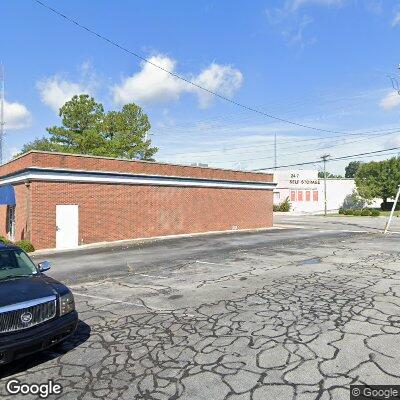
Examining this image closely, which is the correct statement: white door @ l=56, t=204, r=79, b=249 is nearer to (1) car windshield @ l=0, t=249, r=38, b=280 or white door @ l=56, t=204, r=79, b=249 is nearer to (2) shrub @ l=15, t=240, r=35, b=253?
(2) shrub @ l=15, t=240, r=35, b=253

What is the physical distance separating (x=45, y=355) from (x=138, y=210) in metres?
18.3

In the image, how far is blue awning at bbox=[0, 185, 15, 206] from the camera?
22.2m

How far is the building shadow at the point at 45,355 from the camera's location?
5.50 metres

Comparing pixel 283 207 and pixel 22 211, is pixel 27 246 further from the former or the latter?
pixel 283 207

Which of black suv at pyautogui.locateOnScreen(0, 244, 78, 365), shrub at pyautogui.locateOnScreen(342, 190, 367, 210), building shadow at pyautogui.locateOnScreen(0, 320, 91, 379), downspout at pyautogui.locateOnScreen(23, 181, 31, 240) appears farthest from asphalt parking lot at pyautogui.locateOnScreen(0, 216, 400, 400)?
shrub at pyautogui.locateOnScreen(342, 190, 367, 210)

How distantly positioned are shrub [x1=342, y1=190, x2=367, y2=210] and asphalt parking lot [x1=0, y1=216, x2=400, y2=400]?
60.2 metres

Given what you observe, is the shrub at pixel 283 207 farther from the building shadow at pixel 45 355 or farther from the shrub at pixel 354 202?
the building shadow at pixel 45 355

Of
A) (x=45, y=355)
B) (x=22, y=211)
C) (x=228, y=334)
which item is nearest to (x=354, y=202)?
(x=22, y=211)

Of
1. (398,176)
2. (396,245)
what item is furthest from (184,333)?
(398,176)

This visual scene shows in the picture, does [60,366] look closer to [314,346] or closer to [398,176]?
[314,346]

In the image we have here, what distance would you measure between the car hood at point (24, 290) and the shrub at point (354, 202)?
229ft

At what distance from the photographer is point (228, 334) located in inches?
265

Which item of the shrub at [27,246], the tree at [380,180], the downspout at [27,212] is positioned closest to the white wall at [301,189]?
the tree at [380,180]

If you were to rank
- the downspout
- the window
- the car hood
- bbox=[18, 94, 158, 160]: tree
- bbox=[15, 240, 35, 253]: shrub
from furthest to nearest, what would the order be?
bbox=[18, 94, 158, 160]: tree → the window → the downspout → bbox=[15, 240, 35, 253]: shrub → the car hood
